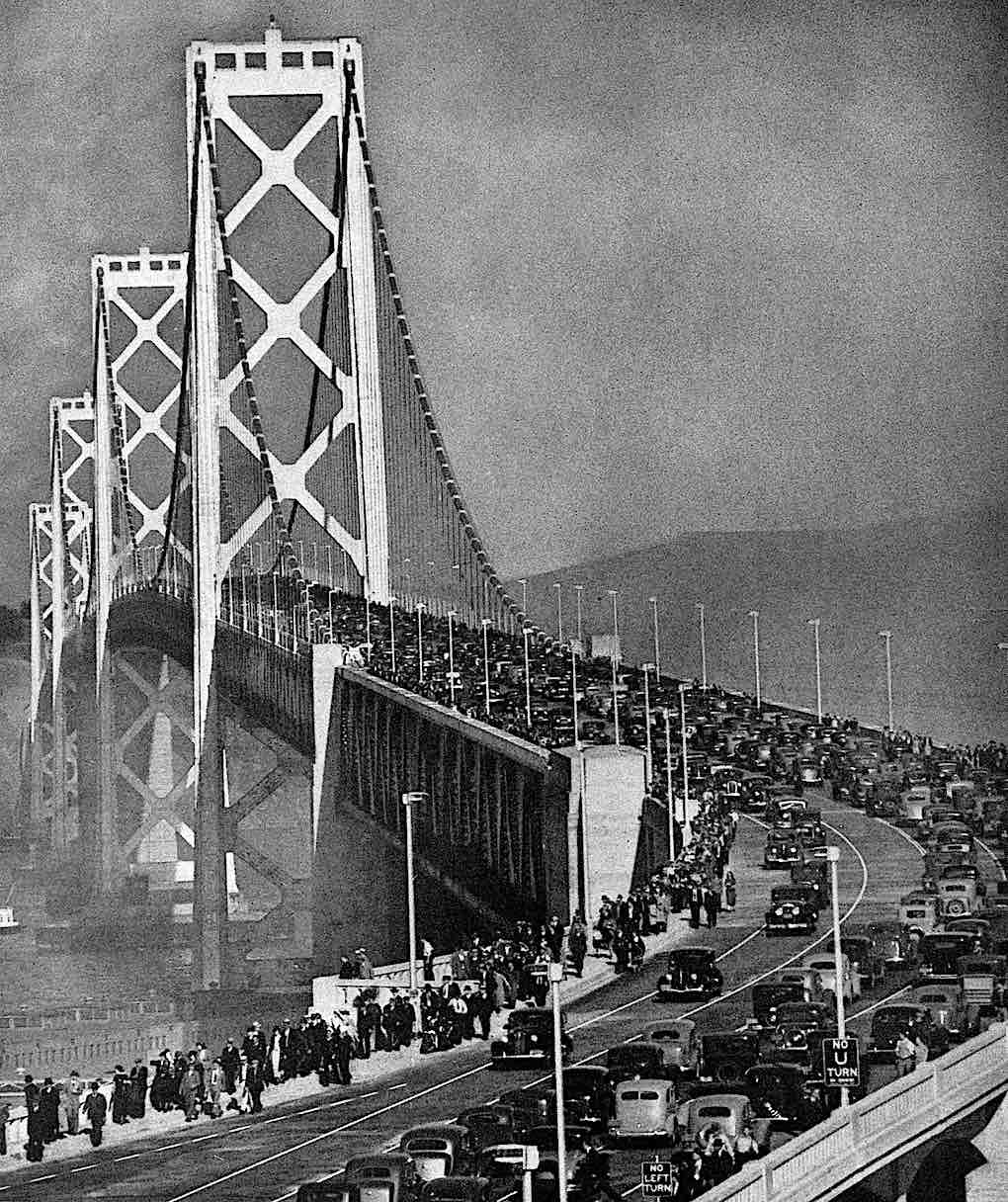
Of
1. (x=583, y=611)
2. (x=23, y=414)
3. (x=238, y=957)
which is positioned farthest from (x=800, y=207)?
(x=238, y=957)

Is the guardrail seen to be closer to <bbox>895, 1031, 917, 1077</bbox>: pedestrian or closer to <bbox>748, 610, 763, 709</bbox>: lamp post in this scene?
<bbox>895, 1031, 917, 1077</bbox>: pedestrian

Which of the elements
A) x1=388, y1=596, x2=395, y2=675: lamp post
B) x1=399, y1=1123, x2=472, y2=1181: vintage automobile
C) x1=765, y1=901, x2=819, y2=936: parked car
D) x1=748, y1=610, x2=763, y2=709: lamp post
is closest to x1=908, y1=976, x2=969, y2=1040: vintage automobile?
x1=765, y1=901, x2=819, y2=936: parked car

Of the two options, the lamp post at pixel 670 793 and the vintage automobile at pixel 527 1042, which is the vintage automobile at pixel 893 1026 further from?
the vintage automobile at pixel 527 1042

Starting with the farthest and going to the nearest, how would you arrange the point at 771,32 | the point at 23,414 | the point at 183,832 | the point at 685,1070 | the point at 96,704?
the point at 96,704
the point at 183,832
the point at 23,414
the point at 771,32
the point at 685,1070

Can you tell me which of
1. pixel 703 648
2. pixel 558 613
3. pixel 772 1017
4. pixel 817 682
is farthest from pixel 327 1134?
pixel 817 682

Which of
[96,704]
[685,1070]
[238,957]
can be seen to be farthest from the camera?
[96,704]

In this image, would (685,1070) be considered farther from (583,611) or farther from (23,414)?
(23,414)

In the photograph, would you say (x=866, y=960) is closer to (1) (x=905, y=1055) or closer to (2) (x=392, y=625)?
(1) (x=905, y=1055)
